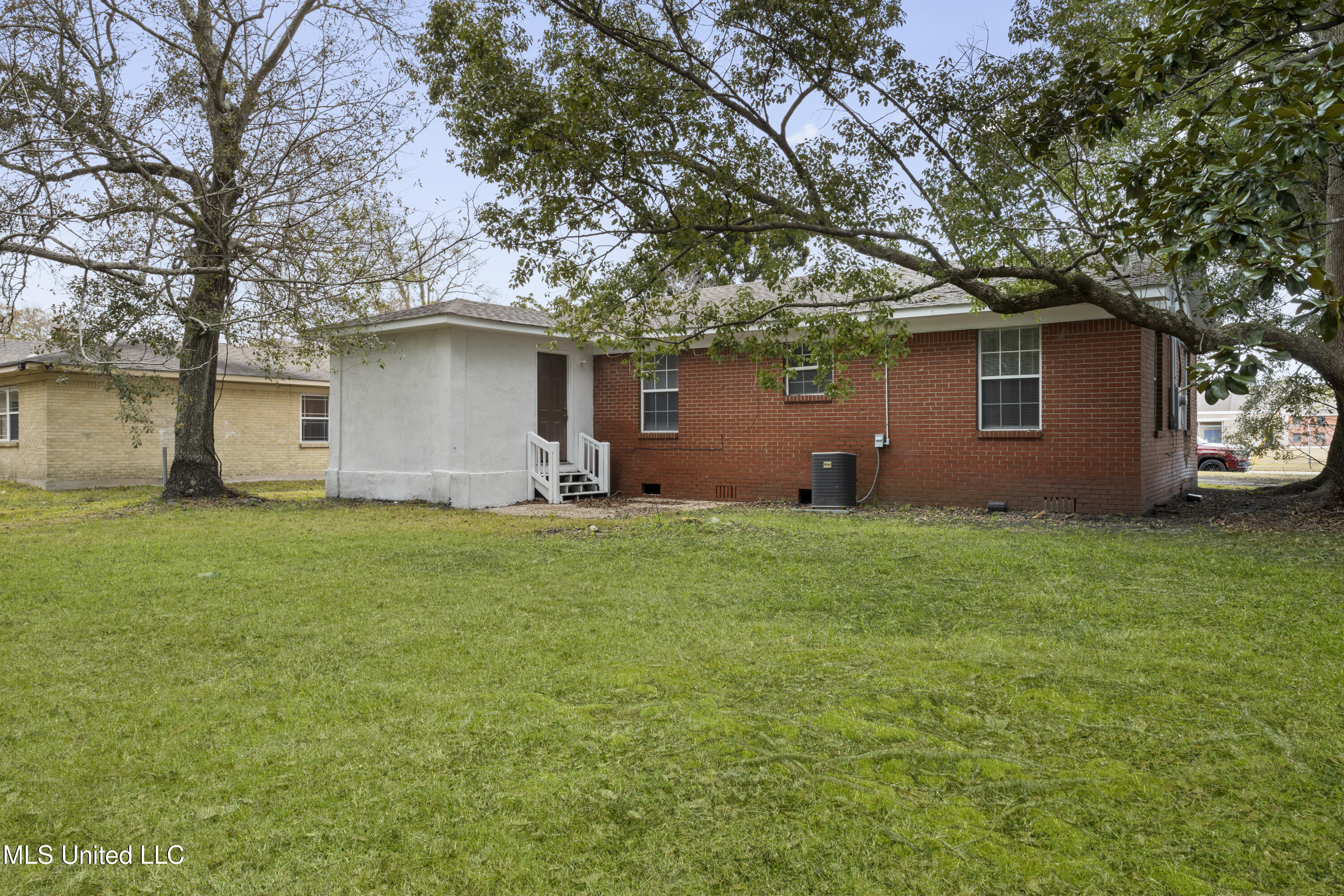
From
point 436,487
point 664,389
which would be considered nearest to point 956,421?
point 664,389

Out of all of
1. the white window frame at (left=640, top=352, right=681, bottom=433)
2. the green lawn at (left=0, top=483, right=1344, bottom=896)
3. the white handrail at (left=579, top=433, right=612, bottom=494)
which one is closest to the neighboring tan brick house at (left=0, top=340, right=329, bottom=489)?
the white handrail at (left=579, top=433, right=612, bottom=494)

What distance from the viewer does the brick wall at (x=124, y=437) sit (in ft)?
59.7

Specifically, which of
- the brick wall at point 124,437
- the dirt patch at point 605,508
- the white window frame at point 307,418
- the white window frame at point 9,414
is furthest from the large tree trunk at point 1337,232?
the white window frame at point 9,414

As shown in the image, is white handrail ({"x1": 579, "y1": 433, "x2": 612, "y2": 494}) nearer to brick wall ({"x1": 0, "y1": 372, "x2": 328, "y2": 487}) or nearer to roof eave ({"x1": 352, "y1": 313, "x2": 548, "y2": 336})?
roof eave ({"x1": 352, "y1": 313, "x2": 548, "y2": 336})

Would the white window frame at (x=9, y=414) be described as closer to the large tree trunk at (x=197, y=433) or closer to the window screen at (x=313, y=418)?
the window screen at (x=313, y=418)

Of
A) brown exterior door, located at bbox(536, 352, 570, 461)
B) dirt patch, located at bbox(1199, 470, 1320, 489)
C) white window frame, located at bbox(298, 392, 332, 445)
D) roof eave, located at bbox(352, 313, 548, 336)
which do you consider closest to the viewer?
roof eave, located at bbox(352, 313, 548, 336)

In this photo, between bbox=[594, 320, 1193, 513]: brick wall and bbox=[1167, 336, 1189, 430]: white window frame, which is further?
bbox=[1167, 336, 1189, 430]: white window frame

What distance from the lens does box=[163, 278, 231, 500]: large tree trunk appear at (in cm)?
1443

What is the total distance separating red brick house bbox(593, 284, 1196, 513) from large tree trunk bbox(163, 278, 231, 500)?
712 cm

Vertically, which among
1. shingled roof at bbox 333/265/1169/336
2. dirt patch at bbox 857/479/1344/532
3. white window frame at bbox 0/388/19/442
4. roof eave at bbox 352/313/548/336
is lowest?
dirt patch at bbox 857/479/1344/532

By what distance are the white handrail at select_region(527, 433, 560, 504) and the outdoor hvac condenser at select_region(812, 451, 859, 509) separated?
14.1ft

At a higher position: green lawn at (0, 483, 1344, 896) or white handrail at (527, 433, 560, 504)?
white handrail at (527, 433, 560, 504)

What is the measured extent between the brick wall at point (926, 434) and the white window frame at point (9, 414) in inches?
573

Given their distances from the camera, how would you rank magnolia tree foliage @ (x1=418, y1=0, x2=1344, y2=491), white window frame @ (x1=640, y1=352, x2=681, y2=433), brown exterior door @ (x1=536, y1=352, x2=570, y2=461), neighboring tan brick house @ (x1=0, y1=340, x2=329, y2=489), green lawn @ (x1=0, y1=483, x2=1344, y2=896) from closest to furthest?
green lawn @ (x1=0, y1=483, x2=1344, y2=896)
magnolia tree foliage @ (x1=418, y1=0, x2=1344, y2=491)
brown exterior door @ (x1=536, y1=352, x2=570, y2=461)
white window frame @ (x1=640, y1=352, x2=681, y2=433)
neighboring tan brick house @ (x1=0, y1=340, x2=329, y2=489)
